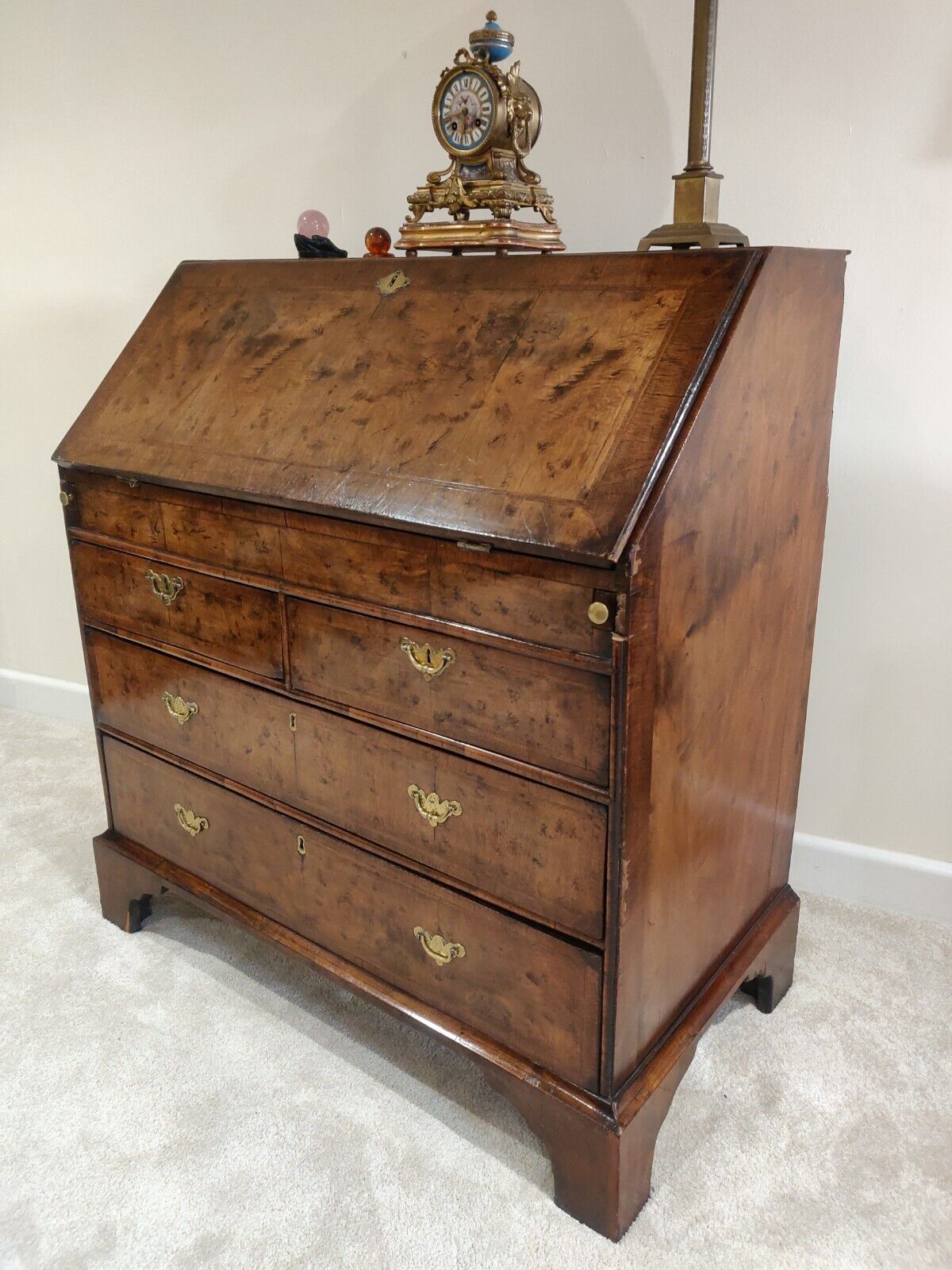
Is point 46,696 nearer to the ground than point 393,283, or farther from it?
nearer to the ground

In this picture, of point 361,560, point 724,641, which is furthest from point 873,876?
point 361,560

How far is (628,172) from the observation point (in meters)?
1.87

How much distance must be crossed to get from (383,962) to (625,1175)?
47 cm

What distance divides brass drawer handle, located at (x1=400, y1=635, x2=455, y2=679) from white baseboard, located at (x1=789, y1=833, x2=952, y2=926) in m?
1.09

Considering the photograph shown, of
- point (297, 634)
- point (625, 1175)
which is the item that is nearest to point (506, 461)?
point (297, 634)

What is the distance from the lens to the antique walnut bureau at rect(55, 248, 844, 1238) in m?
1.22

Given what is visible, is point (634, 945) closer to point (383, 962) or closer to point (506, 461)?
point (383, 962)

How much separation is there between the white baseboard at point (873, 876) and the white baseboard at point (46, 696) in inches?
78.3

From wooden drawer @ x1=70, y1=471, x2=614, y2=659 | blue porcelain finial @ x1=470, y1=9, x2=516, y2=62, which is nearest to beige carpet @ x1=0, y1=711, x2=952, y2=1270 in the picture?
wooden drawer @ x1=70, y1=471, x2=614, y2=659

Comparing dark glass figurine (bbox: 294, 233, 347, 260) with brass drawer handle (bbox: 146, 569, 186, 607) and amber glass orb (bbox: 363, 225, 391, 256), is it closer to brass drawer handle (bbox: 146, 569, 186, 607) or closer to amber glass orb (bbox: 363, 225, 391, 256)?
amber glass orb (bbox: 363, 225, 391, 256)

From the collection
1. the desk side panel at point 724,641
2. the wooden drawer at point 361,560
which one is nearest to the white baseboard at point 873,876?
the desk side panel at point 724,641

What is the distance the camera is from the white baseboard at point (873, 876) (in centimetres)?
199

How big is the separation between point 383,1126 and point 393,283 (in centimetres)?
128

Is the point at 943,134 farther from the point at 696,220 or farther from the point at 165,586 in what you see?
the point at 165,586
